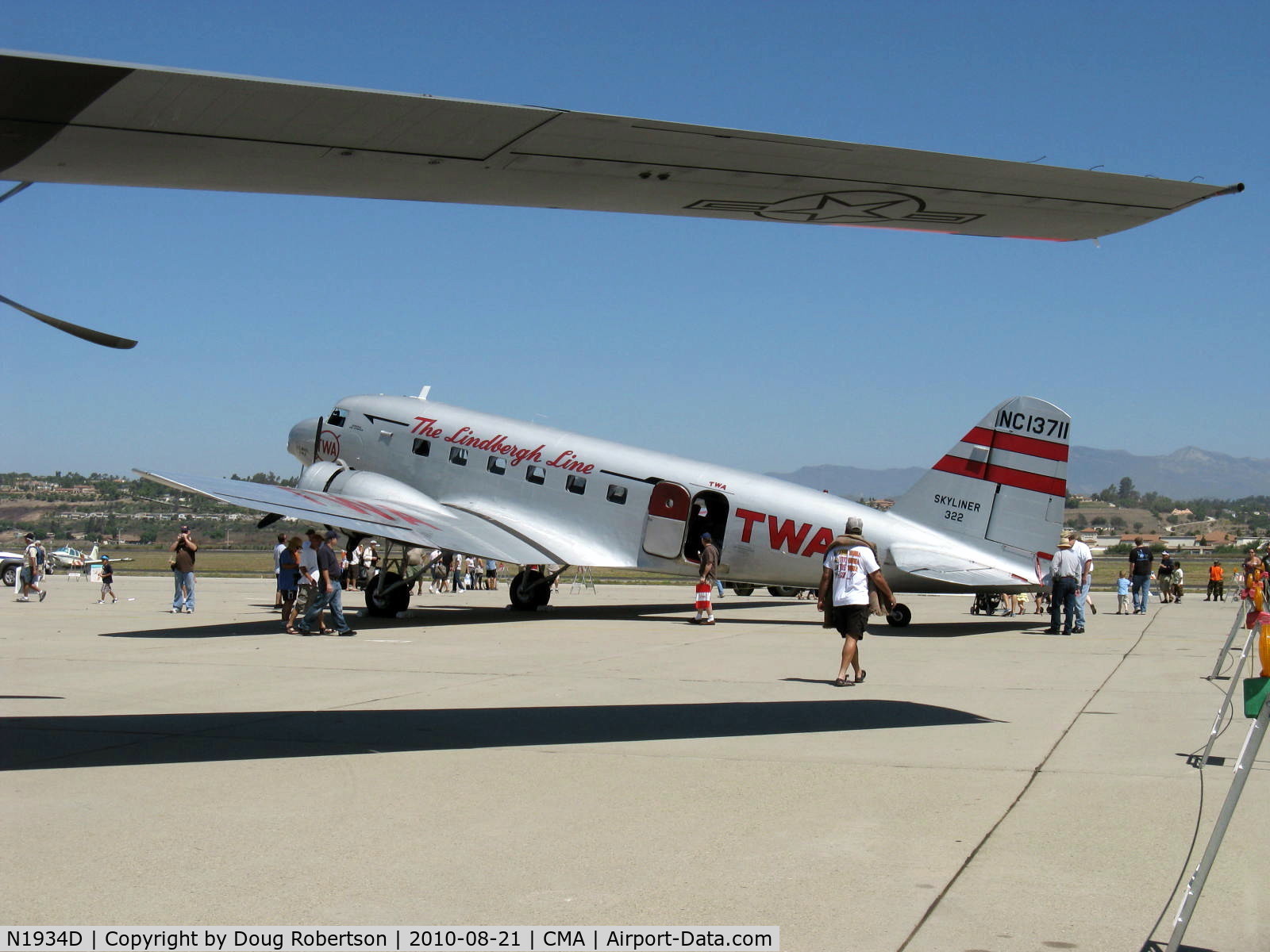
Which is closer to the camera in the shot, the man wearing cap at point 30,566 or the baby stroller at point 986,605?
the baby stroller at point 986,605

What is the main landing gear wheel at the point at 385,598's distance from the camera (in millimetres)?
20453

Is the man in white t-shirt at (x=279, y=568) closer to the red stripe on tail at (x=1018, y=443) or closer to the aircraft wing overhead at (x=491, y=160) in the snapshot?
the red stripe on tail at (x=1018, y=443)

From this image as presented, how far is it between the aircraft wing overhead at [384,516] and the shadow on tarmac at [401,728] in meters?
9.17

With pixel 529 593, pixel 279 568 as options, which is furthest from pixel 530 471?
pixel 279 568

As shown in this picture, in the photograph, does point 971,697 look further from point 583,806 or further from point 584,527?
point 584,527

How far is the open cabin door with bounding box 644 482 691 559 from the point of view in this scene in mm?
21000

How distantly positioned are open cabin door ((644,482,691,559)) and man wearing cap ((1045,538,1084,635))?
21.6 feet

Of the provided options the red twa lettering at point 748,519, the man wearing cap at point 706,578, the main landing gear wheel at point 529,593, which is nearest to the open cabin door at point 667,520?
the man wearing cap at point 706,578

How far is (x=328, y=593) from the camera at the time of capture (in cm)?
1736

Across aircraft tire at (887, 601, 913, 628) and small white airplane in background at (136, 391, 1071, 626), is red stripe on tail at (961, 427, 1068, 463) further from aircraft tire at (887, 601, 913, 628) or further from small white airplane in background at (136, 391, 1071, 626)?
aircraft tire at (887, 601, 913, 628)

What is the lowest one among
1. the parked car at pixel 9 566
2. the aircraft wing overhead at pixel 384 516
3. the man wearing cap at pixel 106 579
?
the parked car at pixel 9 566

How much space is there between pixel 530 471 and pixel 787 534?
18.0 feet
